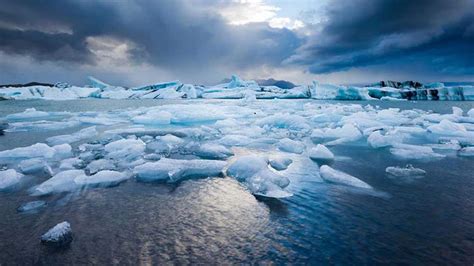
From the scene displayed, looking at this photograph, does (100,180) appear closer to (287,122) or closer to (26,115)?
(287,122)

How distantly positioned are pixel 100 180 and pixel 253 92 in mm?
53627

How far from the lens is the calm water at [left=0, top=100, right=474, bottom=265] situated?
3516 millimetres

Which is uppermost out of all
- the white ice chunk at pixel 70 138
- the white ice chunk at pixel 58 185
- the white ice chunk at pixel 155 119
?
the white ice chunk at pixel 155 119

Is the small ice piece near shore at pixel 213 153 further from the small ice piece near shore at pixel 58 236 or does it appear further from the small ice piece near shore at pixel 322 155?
the small ice piece near shore at pixel 58 236

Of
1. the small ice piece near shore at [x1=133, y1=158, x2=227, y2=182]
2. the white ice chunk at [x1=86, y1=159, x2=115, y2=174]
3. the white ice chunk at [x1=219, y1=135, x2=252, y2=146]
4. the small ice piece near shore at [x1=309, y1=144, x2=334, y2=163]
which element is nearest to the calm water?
the small ice piece near shore at [x1=133, y1=158, x2=227, y2=182]

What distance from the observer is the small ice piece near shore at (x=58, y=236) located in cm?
376

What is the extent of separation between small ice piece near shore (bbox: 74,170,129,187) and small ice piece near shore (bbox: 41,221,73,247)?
2.05 m

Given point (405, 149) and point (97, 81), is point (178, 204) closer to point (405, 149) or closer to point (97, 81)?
point (405, 149)

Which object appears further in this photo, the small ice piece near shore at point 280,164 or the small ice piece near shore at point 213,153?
the small ice piece near shore at point 213,153

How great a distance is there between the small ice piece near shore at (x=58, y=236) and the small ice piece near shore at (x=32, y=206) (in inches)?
46.9

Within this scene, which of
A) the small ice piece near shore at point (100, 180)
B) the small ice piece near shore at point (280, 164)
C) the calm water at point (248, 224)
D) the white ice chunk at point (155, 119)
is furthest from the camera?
the white ice chunk at point (155, 119)

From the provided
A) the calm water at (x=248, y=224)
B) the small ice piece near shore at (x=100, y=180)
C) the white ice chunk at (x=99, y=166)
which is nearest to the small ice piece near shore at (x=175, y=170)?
the calm water at (x=248, y=224)

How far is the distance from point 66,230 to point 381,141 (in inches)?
377

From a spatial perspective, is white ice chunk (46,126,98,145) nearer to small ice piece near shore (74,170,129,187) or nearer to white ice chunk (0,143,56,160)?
white ice chunk (0,143,56,160)
